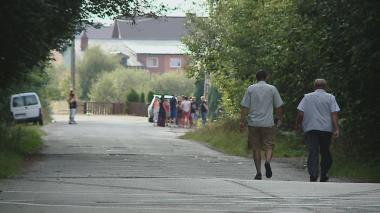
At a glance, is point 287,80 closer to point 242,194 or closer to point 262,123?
point 262,123

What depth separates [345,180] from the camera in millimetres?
15867

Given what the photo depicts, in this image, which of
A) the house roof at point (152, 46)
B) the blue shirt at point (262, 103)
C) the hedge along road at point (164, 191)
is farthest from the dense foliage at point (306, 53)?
the house roof at point (152, 46)

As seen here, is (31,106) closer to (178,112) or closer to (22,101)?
(22,101)

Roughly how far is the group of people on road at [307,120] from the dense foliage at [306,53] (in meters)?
1.78

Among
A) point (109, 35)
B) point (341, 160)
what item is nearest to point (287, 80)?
point (341, 160)

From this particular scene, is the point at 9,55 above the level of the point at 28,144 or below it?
above

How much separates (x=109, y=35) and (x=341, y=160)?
139484 millimetres

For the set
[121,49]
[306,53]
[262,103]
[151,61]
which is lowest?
[262,103]

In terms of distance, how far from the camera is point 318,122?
45.8 ft

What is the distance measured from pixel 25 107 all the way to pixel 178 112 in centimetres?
888

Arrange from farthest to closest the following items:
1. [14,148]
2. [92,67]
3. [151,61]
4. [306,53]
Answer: [151,61], [92,67], [14,148], [306,53]

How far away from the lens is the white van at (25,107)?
41.6 m

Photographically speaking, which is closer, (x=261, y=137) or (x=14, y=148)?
(x=261, y=137)

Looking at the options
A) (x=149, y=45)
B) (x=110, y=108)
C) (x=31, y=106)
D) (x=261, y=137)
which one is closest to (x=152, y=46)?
(x=149, y=45)
